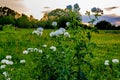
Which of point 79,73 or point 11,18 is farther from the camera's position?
point 11,18

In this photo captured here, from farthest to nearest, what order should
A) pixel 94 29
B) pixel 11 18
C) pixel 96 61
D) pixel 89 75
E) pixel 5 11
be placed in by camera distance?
pixel 5 11 → pixel 11 18 → pixel 96 61 → pixel 89 75 → pixel 94 29

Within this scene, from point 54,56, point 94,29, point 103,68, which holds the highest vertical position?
point 94,29

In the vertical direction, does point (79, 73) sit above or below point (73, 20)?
below

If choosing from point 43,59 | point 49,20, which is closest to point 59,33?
point 43,59

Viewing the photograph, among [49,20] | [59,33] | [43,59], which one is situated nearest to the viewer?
[59,33]

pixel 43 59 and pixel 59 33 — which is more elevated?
pixel 59 33

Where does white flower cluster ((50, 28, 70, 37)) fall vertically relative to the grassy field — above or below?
above

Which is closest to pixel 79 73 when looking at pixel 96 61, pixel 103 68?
pixel 103 68

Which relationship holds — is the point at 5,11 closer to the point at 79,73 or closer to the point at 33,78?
the point at 33,78

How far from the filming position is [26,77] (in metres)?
9.46

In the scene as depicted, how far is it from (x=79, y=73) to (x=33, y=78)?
2469 millimetres

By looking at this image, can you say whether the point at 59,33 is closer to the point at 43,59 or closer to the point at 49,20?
the point at 43,59

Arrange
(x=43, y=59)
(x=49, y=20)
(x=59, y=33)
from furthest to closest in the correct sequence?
(x=49, y=20) → (x=43, y=59) → (x=59, y=33)

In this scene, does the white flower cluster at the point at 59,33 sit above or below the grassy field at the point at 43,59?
above
